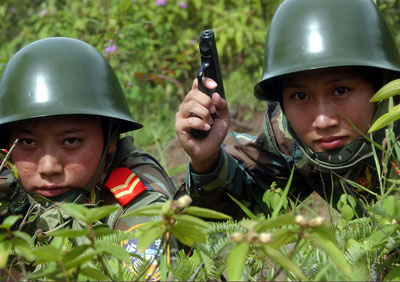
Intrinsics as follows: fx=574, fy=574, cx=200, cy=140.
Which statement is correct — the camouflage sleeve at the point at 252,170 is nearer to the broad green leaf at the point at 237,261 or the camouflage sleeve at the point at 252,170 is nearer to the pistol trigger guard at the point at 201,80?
the pistol trigger guard at the point at 201,80

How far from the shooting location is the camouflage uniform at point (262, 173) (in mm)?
2465

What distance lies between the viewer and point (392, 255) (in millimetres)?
1255

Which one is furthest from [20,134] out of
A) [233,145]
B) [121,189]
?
[233,145]

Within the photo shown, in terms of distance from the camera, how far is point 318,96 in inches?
89.7

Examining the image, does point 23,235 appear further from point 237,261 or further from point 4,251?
point 237,261

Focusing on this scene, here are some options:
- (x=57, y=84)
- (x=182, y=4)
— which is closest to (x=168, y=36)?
(x=182, y=4)

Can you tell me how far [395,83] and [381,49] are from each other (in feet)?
3.71

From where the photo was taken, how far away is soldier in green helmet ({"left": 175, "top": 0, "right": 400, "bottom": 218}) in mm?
2258

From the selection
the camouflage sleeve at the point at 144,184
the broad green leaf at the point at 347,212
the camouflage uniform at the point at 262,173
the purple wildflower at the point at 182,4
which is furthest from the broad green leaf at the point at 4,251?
the purple wildflower at the point at 182,4

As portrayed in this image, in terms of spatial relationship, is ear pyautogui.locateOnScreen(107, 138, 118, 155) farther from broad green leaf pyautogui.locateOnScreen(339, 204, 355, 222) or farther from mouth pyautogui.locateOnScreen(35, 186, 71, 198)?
broad green leaf pyautogui.locateOnScreen(339, 204, 355, 222)

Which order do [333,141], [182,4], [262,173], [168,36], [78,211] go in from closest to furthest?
1. [78,211]
2. [333,141]
3. [262,173]
4. [182,4]
5. [168,36]

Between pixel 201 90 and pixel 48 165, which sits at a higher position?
pixel 201 90

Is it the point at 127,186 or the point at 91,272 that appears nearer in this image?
the point at 91,272

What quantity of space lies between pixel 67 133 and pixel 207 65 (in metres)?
0.62
